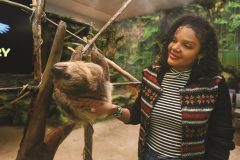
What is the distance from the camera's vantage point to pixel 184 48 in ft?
5.16

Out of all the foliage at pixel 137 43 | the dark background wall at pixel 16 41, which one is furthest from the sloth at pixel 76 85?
the foliage at pixel 137 43

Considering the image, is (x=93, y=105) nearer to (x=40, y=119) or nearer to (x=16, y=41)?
(x=40, y=119)

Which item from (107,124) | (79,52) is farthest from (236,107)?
(79,52)

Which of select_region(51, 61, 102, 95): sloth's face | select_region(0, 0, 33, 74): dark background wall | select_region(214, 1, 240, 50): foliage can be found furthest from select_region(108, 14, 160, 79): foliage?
select_region(51, 61, 102, 95): sloth's face

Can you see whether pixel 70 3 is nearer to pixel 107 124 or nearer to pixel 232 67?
pixel 107 124

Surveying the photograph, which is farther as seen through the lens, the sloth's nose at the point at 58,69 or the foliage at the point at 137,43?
the foliage at the point at 137,43

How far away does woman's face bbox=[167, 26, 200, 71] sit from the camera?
1.57m

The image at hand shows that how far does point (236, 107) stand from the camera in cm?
701

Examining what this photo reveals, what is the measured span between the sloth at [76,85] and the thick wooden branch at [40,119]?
0.06 m

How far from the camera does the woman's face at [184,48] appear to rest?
5.14 feet

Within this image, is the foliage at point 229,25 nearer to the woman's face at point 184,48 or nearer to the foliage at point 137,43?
the foliage at point 137,43

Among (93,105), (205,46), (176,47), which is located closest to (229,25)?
(205,46)

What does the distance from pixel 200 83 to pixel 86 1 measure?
21.4 feet

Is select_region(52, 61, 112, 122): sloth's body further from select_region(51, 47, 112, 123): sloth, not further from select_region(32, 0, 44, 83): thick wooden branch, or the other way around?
select_region(32, 0, 44, 83): thick wooden branch
